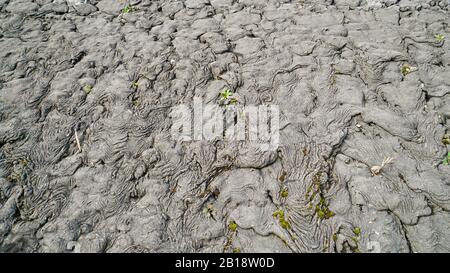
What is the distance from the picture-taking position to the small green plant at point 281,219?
218 cm

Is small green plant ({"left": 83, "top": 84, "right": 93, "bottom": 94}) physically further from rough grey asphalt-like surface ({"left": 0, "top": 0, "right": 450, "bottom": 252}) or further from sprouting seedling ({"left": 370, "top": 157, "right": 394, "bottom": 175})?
sprouting seedling ({"left": 370, "top": 157, "right": 394, "bottom": 175})

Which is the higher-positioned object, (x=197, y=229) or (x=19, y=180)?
(x=19, y=180)

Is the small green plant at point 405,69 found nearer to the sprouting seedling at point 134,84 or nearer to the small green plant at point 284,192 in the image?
the small green plant at point 284,192

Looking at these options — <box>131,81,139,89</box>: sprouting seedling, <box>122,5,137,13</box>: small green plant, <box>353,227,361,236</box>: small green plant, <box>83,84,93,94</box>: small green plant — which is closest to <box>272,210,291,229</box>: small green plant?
<box>353,227,361,236</box>: small green plant

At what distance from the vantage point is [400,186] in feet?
7.59

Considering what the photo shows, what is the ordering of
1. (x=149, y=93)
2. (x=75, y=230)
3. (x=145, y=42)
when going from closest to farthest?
(x=75, y=230), (x=149, y=93), (x=145, y=42)

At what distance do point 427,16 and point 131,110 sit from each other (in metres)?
3.96

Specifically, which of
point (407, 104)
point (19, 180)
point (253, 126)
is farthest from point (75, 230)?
point (407, 104)

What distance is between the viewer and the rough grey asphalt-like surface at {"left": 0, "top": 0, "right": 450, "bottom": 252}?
85.7 inches

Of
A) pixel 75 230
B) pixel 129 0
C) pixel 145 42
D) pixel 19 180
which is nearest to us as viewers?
pixel 75 230

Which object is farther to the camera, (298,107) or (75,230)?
(298,107)

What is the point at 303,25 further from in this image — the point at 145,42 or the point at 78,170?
the point at 78,170

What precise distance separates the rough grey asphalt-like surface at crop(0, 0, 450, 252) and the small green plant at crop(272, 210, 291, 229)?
0.02 metres

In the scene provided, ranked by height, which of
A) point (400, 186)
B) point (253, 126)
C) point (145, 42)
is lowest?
point (400, 186)
